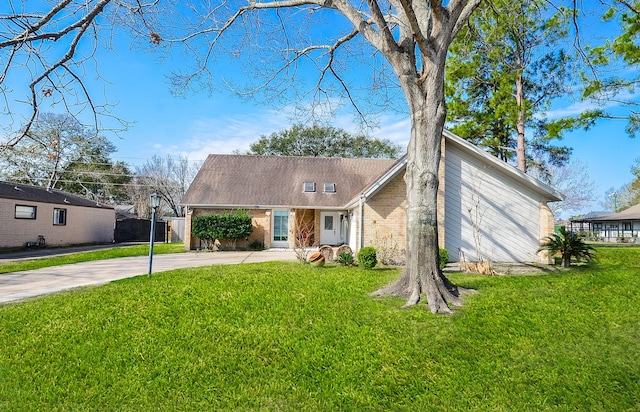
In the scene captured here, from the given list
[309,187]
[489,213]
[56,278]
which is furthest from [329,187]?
[56,278]

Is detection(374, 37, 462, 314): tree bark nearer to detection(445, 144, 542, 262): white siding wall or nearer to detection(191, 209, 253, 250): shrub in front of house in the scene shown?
detection(445, 144, 542, 262): white siding wall

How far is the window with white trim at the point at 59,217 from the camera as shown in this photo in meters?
21.6

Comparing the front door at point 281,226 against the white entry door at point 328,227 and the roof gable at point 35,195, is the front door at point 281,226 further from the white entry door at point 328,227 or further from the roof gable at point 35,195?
the roof gable at point 35,195

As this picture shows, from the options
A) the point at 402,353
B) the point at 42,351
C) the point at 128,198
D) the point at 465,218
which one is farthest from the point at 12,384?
the point at 128,198

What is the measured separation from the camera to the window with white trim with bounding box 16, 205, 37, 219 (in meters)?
18.9

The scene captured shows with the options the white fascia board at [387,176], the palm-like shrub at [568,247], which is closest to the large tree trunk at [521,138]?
the palm-like shrub at [568,247]

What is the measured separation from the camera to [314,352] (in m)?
4.59

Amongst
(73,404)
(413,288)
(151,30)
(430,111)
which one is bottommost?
(73,404)

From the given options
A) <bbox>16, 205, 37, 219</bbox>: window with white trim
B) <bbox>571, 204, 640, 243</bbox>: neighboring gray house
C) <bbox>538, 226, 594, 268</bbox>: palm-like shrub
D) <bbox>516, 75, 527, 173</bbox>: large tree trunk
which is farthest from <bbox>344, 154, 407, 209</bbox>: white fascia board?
<bbox>571, 204, 640, 243</bbox>: neighboring gray house

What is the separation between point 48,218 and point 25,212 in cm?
156

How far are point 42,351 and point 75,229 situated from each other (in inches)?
893

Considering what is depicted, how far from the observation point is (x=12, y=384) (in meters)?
4.04

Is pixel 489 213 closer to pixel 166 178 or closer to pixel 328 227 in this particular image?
pixel 328 227

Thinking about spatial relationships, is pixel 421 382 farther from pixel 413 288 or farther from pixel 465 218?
Result: pixel 465 218
